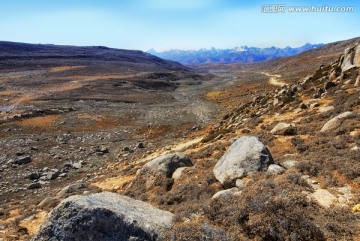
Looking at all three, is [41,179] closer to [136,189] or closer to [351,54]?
[136,189]

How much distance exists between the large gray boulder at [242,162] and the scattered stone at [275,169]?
0.26 meters

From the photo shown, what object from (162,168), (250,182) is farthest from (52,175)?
(250,182)

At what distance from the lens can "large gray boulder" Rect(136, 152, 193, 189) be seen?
53.0 feet

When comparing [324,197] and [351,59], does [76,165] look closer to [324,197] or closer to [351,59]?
[324,197]

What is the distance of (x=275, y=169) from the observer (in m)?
11.7

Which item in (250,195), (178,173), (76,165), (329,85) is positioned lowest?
(76,165)

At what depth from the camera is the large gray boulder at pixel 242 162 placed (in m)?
12.1

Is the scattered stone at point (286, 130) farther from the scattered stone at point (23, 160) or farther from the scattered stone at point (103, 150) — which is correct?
the scattered stone at point (23, 160)

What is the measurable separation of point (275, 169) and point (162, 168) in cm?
648

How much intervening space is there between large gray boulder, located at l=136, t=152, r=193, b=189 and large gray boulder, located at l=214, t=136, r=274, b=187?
363 cm

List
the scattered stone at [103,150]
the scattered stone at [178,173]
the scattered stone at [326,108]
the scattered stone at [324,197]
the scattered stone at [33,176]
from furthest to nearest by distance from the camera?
the scattered stone at [103,150] < the scattered stone at [33,176] < the scattered stone at [326,108] < the scattered stone at [178,173] < the scattered stone at [324,197]

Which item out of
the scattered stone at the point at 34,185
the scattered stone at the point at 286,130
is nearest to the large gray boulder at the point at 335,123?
the scattered stone at the point at 286,130

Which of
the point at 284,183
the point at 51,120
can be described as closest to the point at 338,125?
the point at 284,183

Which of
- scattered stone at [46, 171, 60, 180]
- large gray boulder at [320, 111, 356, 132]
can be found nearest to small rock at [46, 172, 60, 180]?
scattered stone at [46, 171, 60, 180]
